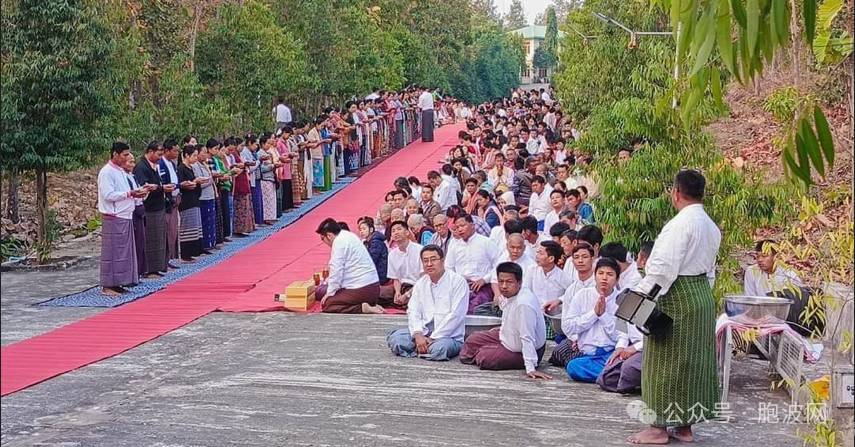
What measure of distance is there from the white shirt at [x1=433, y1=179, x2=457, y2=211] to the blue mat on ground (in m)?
2.53

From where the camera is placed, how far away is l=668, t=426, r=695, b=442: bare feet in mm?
6059

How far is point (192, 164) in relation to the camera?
12.6m

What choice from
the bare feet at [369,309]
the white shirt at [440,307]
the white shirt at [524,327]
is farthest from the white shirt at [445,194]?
the white shirt at [524,327]

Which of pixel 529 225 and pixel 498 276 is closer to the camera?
pixel 498 276

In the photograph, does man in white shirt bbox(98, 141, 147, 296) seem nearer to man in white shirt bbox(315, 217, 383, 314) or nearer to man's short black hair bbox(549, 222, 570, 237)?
man in white shirt bbox(315, 217, 383, 314)

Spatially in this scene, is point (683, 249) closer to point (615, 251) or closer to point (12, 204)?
point (615, 251)

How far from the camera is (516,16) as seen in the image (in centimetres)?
10444

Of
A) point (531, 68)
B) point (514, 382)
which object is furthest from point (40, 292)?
point (531, 68)

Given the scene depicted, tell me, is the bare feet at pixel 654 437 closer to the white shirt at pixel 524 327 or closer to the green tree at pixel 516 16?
the white shirt at pixel 524 327

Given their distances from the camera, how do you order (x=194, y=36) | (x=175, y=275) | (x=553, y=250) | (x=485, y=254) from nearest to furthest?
(x=553, y=250), (x=485, y=254), (x=175, y=275), (x=194, y=36)

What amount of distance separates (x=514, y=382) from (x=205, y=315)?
3727mm

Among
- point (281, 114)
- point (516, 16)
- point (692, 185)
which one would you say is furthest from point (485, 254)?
point (516, 16)

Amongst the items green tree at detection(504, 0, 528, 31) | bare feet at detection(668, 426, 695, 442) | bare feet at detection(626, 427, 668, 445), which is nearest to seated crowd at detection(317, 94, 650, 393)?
bare feet at detection(668, 426, 695, 442)

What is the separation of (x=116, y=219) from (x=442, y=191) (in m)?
4.99
